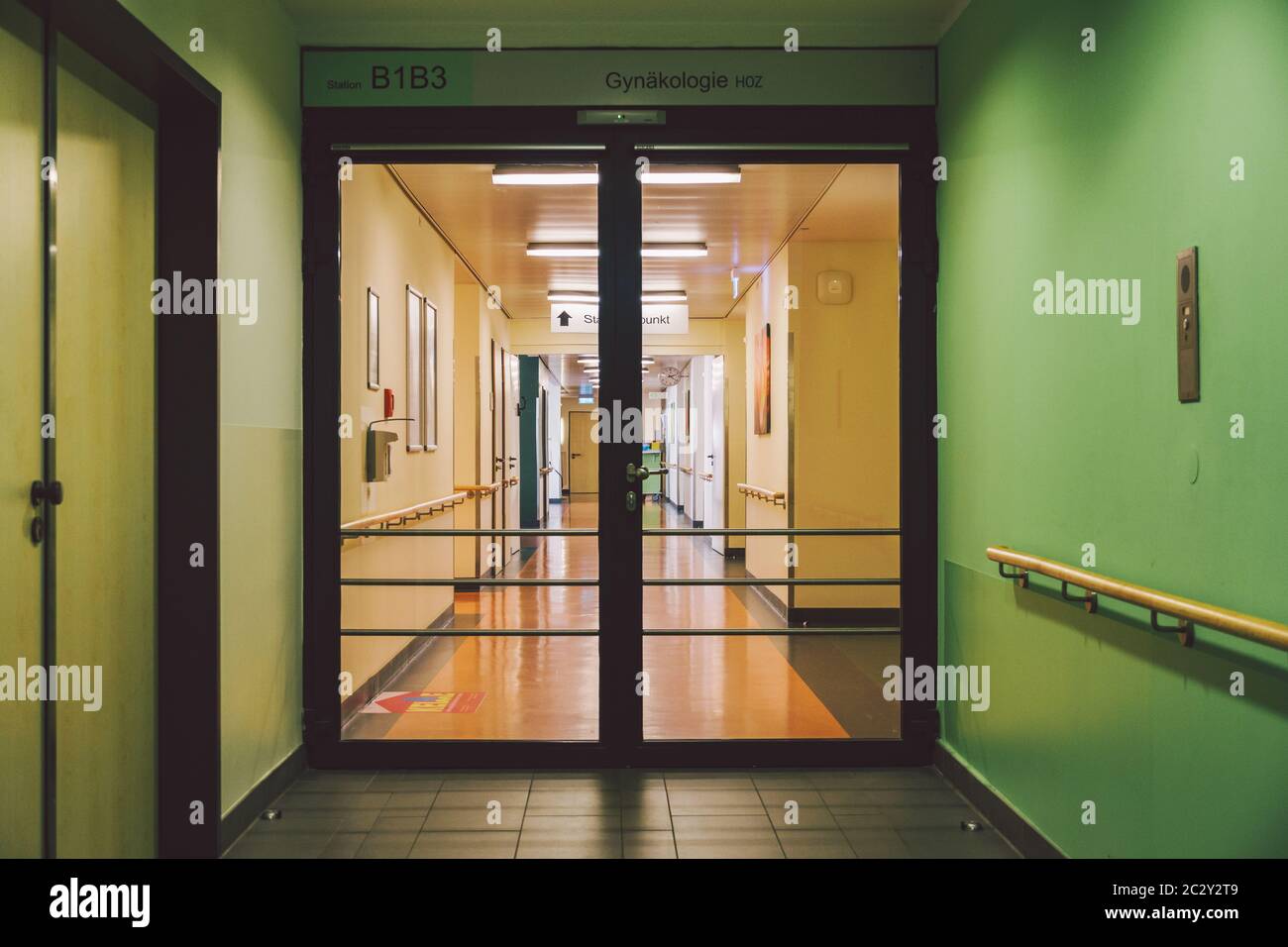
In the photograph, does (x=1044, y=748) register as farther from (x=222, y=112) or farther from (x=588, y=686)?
(x=222, y=112)

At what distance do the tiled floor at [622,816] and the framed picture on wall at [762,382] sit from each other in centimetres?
473

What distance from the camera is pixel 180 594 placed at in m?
2.78

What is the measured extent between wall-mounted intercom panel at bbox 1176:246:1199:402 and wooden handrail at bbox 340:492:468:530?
10.2ft

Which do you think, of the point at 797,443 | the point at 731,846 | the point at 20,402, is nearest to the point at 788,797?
the point at 731,846

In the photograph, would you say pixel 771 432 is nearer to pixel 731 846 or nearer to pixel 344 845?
pixel 731 846

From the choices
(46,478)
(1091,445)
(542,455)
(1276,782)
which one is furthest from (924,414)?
(542,455)

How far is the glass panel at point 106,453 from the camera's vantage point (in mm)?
2285

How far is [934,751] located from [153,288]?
3.27m

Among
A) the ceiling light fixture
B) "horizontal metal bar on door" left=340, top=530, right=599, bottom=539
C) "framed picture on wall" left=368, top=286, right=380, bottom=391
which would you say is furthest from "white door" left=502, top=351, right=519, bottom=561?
"horizontal metal bar on door" left=340, top=530, right=599, bottom=539

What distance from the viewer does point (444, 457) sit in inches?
272

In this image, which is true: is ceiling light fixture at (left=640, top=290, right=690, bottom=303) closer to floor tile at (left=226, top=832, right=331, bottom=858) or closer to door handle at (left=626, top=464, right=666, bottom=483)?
door handle at (left=626, top=464, right=666, bottom=483)

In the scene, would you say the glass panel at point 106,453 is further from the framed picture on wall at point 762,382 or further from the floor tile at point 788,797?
the framed picture on wall at point 762,382

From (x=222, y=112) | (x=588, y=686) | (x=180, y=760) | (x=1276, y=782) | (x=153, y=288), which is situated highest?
(x=222, y=112)

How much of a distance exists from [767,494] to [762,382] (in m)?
1.15
